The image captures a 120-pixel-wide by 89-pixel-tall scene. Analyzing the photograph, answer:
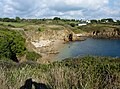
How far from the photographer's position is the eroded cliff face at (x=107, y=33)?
120m

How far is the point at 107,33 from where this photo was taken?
123m

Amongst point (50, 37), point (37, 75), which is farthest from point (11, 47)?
point (50, 37)

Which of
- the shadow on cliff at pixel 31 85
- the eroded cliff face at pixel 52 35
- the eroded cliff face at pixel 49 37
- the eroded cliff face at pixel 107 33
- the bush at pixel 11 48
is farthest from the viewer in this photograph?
the eroded cliff face at pixel 107 33

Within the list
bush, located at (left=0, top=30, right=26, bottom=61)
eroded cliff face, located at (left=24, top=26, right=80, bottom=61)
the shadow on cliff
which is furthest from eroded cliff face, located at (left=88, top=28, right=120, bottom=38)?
the shadow on cliff

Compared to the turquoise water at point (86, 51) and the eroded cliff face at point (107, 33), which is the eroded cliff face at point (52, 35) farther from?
the eroded cliff face at point (107, 33)

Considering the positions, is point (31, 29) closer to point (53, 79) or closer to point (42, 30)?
point (42, 30)

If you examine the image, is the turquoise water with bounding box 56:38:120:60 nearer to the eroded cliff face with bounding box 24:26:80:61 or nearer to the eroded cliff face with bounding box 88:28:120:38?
the eroded cliff face with bounding box 24:26:80:61

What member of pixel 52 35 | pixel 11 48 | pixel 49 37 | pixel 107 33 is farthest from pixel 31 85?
pixel 107 33

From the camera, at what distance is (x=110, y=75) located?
4922 mm

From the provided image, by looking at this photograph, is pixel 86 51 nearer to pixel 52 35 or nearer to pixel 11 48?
pixel 52 35

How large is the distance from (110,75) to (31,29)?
277 feet

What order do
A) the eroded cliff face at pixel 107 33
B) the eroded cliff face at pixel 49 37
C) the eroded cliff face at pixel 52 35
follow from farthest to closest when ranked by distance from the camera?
the eroded cliff face at pixel 107 33 → the eroded cliff face at pixel 52 35 → the eroded cliff face at pixel 49 37

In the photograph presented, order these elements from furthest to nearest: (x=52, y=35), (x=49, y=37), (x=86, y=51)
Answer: (x=52, y=35)
(x=49, y=37)
(x=86, y=51)

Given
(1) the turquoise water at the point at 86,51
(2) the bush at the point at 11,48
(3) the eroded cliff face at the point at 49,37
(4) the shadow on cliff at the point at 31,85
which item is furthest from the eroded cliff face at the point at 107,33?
(4) the shadow on cliff at the point at 31,85
